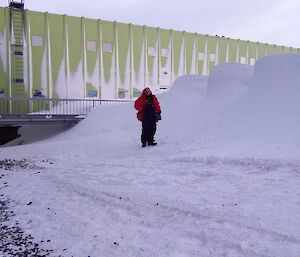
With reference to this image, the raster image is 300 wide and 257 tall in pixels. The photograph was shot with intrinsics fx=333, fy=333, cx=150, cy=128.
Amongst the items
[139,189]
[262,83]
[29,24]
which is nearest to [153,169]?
[139,189]

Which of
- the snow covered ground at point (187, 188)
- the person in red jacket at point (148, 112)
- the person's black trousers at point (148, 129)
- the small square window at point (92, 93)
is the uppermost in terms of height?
the small square window at point (92, 93)

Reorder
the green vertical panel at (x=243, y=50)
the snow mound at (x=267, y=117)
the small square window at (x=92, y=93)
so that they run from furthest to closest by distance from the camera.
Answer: the green vertical panel at (x=243, y=50) < the small square window at (x=92, y=93) < the snow mound at (x=267, y=117)

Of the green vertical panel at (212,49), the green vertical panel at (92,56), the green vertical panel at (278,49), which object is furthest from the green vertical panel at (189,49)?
the green vertical panel at (278,49)

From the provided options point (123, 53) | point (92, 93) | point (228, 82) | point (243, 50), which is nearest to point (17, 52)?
point (92, 93)

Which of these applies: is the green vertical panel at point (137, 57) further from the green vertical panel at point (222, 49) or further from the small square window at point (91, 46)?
the green vertical panel at point (222, 49)

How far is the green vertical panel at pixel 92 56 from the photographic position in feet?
62.1

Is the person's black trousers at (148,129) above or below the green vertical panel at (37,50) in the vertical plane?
below

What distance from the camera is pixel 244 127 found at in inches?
310

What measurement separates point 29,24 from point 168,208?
1662cm

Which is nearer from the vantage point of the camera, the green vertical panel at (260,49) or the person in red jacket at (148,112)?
the person in red jacket at (148,112)

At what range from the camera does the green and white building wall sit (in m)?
17.2

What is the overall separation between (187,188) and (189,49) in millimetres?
18929

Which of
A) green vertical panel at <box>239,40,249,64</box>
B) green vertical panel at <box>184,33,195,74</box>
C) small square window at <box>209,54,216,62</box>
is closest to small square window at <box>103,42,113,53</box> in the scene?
green vertical panel at <box>184,33,195,74</box>

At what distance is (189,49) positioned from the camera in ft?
72.4
